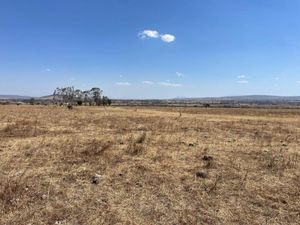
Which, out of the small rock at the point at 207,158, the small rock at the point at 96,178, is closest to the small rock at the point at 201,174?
the small rock at the point at 207,158

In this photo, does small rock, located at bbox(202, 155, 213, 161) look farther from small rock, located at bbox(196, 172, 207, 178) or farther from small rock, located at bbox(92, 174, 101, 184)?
small rock, located at bbox(92, 174, 101, 184)

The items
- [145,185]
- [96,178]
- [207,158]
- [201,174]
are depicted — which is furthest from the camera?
[207,158]

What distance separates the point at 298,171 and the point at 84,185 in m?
5.86

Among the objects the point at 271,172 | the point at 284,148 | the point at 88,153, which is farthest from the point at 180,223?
the point at 284,148

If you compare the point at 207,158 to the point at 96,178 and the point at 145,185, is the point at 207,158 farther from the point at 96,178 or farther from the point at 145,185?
the point at 96,178

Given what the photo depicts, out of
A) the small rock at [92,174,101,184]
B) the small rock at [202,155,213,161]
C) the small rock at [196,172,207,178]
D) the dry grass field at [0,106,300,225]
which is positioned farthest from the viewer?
the small rock at [202,155,213,161]

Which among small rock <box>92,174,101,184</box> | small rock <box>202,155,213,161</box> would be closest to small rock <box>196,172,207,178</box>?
small rock <box>202,155,213,161</box>

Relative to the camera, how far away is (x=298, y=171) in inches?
376

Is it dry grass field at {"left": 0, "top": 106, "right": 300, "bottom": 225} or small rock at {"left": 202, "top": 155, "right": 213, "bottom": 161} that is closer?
dry grass field at {"left": 0, "top": 106, "right": 300, "bottom": 225}

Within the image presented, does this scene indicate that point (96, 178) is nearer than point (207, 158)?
Yes

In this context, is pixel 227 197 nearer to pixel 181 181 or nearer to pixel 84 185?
pixel 181 181

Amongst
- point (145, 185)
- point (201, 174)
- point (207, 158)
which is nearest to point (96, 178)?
point (145, 185)

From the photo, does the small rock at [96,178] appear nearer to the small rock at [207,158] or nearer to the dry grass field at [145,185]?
the dry grass field at [145,185]

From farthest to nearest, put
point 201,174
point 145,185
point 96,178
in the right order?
point 201,174
point 96,178
point 145,185
